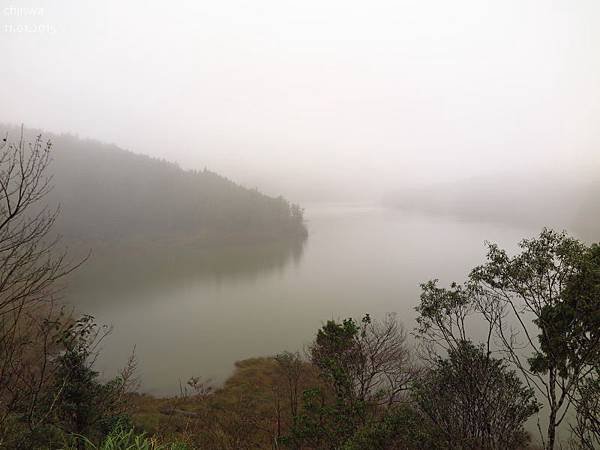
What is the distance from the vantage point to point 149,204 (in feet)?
324

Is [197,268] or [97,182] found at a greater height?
[97,182]

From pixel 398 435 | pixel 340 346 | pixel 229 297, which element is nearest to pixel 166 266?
pixel 229 297

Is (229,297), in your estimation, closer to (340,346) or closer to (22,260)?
(340,346)

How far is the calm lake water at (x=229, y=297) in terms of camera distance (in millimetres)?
22125

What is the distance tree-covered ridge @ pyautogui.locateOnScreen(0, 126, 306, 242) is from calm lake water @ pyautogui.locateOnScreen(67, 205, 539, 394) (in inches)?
732


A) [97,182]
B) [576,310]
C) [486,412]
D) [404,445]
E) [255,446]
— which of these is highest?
[97,182]

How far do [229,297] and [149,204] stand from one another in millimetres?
79316

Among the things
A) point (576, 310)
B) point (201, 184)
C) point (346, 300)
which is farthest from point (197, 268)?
point (201, 184)

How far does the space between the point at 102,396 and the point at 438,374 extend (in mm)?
11274

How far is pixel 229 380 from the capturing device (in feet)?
61.3

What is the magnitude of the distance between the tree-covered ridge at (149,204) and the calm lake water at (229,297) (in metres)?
18.6

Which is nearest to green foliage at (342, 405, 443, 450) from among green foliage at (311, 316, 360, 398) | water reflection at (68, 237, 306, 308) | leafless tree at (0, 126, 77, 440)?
green foliage at (311, 316, 360, 398)

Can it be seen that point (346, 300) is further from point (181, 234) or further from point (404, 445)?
point (181, 234)

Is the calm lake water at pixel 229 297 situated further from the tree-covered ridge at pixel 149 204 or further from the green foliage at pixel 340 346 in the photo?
the tree-covered ridge at pixel 149 204
